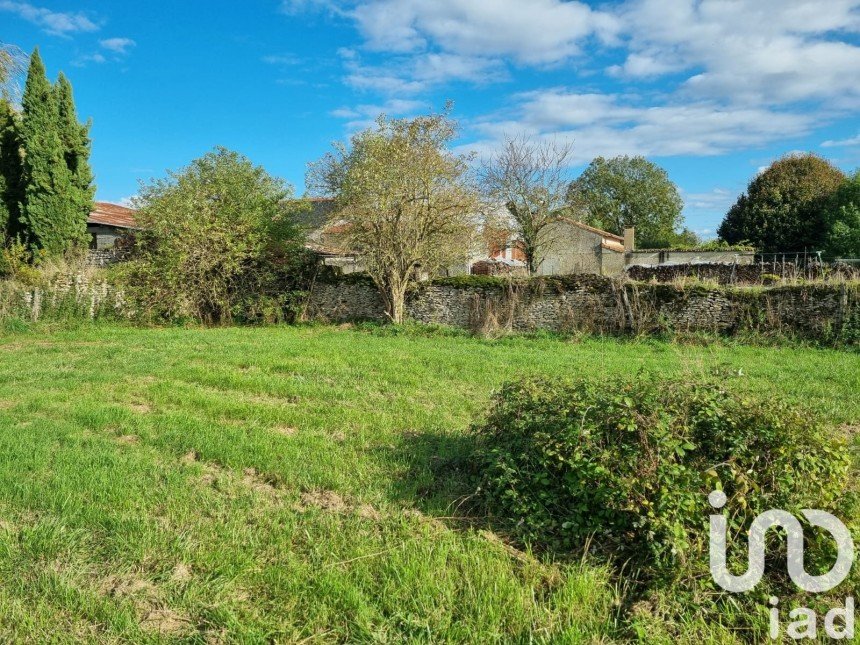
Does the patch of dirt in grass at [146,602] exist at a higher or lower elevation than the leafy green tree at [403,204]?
lower

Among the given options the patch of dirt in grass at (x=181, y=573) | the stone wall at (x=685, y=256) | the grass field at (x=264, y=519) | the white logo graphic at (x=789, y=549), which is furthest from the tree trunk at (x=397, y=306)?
the stone wall at (x=685, y=256)

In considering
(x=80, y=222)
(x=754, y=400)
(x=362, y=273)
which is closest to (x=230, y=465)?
(x=754, y=400)

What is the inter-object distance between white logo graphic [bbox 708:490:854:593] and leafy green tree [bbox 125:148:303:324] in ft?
53.9

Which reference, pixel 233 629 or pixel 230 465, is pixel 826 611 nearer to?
pixel 233 629

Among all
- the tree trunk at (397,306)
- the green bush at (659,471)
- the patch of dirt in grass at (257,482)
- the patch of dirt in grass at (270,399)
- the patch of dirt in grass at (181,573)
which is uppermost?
the tree trunk at (397,306)

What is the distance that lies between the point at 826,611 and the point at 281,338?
12570mm

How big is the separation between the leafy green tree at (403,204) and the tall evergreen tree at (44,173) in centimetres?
1028

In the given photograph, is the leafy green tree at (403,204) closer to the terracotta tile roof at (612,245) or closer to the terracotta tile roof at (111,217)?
the terracotta tile roof at (111,217)

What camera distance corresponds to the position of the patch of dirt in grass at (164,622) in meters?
2.86

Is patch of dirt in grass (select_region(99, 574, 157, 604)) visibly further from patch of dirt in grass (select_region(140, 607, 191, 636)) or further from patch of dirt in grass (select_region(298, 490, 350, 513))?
patch of dirt in grass (select_region(298, 490, 350, 513))

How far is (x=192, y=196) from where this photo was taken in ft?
58.1

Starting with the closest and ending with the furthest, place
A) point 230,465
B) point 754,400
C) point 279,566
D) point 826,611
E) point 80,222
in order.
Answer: point 826,611, point 279,566, point 754,400, point 230,465, point 80,222

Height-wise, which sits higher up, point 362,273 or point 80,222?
point 80,222

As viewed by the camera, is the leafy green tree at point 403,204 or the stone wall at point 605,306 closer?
the stone wall at point 605,306
